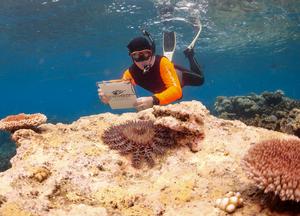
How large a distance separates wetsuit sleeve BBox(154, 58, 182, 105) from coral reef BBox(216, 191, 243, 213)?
3835 mm

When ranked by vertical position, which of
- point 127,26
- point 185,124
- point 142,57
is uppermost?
point 185,124

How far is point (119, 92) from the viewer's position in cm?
621

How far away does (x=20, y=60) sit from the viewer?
4584 centimetres

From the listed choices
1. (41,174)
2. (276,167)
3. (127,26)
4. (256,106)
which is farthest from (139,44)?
(127,26)

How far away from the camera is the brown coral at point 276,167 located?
2.92 metres

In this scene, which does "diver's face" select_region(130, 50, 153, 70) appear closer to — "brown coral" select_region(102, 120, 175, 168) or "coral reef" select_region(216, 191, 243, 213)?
"brown coral" select_region(102, 120, 175, 168)

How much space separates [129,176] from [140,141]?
0.54m

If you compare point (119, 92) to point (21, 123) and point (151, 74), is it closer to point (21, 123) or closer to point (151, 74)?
point (21, 123)

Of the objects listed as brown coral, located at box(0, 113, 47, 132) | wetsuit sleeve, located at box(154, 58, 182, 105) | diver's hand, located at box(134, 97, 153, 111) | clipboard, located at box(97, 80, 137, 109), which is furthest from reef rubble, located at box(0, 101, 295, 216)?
wetsuit sleeve, located at box(154, 58, 182, 105)

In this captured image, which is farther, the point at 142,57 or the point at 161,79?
the point at 161,79

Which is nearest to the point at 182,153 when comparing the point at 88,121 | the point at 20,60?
the point at 88,121

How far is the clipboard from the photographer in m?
6.09

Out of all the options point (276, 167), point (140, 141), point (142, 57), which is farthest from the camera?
point (142, 57)

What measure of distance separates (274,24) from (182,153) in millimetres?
28811
